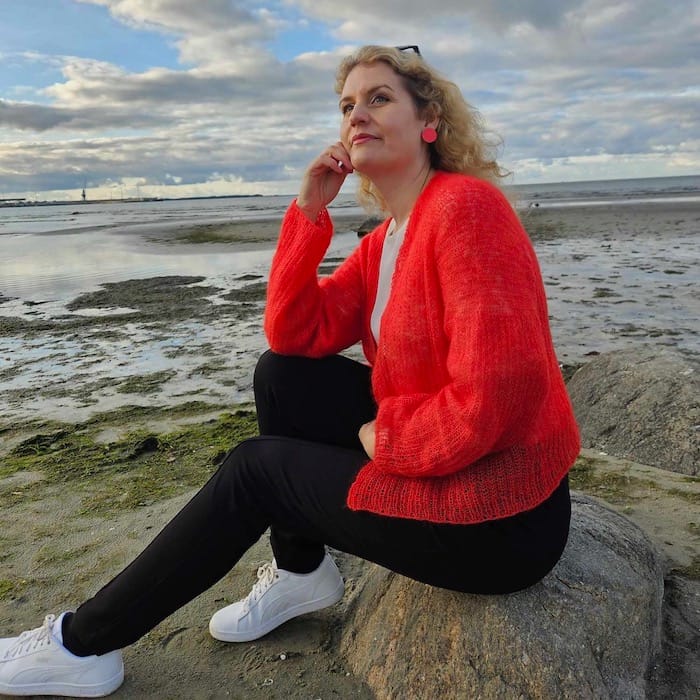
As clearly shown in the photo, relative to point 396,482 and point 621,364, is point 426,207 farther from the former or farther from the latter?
point 621,364

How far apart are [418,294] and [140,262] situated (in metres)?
15.3

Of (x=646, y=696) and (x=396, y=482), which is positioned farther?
(x=646, y=696)

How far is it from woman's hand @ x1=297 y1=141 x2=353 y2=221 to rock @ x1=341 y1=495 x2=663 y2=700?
139cm

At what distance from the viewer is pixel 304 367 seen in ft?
8.60

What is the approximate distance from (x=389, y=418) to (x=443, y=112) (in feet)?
3.52

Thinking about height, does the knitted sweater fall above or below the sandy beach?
above

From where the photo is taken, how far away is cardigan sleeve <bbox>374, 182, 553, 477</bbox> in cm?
184

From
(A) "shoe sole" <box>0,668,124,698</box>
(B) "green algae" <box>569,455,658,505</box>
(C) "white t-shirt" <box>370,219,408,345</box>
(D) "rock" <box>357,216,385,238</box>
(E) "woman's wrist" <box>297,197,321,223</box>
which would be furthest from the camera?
(D) "rock" <box>357,216,385,238</box>

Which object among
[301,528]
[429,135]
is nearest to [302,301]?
[429,135]

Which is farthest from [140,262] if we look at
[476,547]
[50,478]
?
[476,547]

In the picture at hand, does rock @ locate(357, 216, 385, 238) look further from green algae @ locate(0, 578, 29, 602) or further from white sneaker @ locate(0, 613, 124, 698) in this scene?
white sneaker @ locate(0, 613, 124, 698)

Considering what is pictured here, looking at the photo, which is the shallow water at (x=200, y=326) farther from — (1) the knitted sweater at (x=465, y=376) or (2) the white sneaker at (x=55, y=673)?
(1) the knitted sweater at (x=465, y=376)

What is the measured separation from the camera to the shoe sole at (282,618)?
261 centimetres

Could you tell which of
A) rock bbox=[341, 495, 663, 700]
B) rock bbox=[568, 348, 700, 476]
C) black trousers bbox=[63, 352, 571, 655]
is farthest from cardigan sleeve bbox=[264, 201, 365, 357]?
rock bbox=[568, 348, 700, 476]
